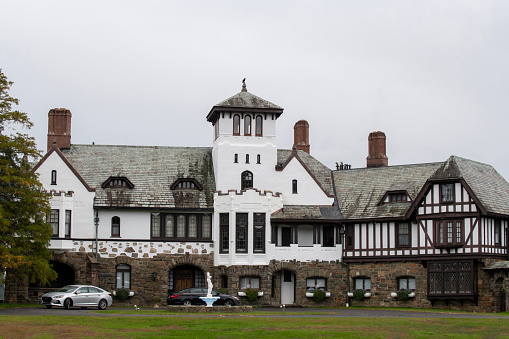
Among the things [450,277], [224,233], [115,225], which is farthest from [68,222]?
[450,277]

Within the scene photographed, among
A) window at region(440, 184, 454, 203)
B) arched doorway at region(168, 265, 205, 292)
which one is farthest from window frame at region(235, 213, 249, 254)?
window at region(440, 184, 454, 203)

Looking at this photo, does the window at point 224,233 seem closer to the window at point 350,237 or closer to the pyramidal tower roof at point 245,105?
the pyramidal tower roof at point 245,105

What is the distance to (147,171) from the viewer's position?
5906cm

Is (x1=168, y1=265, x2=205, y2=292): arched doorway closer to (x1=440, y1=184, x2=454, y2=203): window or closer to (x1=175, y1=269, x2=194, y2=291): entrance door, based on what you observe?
(x1=175, y1=269, x2=194, y2=291): entrance door

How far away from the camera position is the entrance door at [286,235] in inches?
2292

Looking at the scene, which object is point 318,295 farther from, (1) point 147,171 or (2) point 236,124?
(1) point 147,171

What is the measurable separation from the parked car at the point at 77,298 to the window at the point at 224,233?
11.3 meters

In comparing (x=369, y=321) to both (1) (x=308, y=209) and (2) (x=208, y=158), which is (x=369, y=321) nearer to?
(1) (x=308, y=209)

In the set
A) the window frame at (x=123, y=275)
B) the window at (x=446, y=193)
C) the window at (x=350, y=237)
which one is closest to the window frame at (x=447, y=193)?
the window at (x=446, y=193)

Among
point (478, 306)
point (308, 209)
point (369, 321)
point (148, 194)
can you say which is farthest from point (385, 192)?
point (369, 321)

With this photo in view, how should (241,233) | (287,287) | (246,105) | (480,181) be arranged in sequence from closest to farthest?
1. (480,181)
2. (241,233)
3. (287,287)
4. (246,105)

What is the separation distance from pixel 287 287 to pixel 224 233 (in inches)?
231

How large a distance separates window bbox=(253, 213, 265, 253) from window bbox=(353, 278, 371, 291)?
261 inches

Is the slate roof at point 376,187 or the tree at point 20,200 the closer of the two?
the tree at point 20,200
